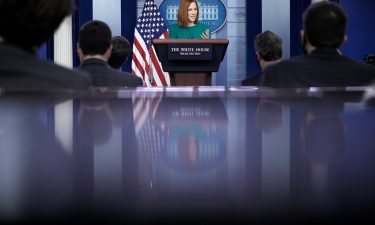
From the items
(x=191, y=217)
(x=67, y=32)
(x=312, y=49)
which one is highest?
(x=67, y=32)

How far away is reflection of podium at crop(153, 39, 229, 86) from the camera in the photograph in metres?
4.34

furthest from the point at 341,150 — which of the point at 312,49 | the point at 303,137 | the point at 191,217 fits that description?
the point at 312,49

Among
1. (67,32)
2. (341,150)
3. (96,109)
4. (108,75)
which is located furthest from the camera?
(67,32)

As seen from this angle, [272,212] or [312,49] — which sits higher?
[312,49]

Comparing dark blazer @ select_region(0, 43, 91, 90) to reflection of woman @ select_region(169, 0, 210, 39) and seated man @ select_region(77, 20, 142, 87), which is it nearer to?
seated man @ select_region(77, 20, 142, 87)

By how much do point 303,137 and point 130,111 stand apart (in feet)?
0.80

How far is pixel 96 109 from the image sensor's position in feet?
1.71

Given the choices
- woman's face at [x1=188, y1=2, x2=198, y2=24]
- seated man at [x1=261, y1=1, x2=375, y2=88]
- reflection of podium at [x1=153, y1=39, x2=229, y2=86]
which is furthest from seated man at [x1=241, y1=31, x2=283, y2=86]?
woman's face at [x1=188, y1=2, x2=198, y2=24]

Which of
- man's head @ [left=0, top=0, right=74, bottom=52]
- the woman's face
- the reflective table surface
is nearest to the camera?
the reflective table surface

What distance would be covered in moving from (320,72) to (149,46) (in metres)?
5.29

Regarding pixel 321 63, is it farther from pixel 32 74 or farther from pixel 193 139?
pixel 193 139

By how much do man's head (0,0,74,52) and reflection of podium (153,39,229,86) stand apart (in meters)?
2.99

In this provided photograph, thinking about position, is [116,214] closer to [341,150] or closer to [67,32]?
[341,150]

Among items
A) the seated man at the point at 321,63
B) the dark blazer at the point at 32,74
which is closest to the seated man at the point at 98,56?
the seated man at the point at 321,63
